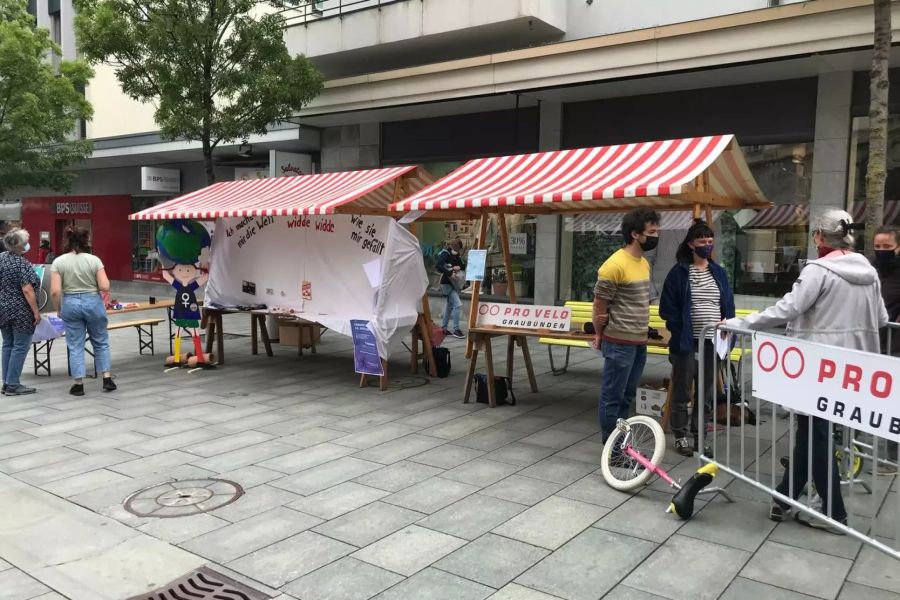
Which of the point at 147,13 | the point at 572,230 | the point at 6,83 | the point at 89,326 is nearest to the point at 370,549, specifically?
the point at 89,326

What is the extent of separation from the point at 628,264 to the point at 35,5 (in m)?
25.1

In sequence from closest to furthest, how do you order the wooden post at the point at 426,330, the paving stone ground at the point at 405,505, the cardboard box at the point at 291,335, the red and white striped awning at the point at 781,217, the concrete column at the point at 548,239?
the paving stone ground at the point at 405,505
the wooden post at the point at 426,330
the red and white striped awning at the point at 781,217
the cardboard box at the point at 291,335
the concrete column at the point at 548,239

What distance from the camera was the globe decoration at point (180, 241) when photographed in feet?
31.6

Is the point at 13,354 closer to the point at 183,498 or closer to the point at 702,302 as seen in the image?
the point at 183,498

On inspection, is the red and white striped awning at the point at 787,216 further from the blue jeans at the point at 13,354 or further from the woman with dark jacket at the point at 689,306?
the blue jeans at the point at 13,354

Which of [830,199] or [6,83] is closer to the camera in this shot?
[830,199]

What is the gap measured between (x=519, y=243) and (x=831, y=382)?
1016 cm

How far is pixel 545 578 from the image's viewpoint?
11.6ft

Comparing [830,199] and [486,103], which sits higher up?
[486,103]

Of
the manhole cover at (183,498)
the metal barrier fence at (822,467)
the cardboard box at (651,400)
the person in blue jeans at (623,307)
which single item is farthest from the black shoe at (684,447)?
the manhole cover at (183,498)

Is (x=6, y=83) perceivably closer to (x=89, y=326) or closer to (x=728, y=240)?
(x=89, y=326)

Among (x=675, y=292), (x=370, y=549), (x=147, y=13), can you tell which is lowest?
(x=370, y=549)

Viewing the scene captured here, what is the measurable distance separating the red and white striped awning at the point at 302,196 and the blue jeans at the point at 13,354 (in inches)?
98.6

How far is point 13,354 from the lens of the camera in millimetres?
7836
